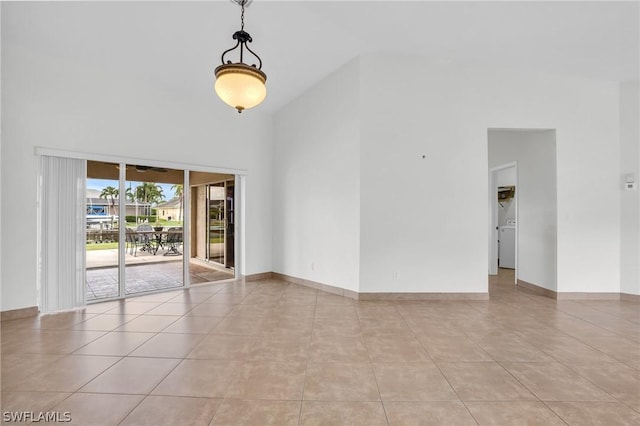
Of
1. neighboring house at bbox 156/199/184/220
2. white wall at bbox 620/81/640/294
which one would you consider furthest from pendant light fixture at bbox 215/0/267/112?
white wall at bbox 620/81/640/294

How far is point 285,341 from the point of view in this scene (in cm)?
310

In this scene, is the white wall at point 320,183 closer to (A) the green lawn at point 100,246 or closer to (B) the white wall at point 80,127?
(B) the white wall at point 80,127

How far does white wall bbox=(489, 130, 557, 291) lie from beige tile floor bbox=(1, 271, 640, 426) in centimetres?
90

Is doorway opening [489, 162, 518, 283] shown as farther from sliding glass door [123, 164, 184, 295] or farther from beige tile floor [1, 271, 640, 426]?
sliding glass door [123, 164, 184, 295]

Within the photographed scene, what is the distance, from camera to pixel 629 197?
4602 mm

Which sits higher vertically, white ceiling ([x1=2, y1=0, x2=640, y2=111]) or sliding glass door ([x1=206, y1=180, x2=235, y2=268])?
white ceiling ([x1=2, y1=0, x2=640, y2=111])

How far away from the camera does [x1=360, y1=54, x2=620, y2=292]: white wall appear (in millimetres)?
4641

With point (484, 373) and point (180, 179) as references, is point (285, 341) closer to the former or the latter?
point (484, 373)

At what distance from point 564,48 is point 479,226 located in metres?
2.64

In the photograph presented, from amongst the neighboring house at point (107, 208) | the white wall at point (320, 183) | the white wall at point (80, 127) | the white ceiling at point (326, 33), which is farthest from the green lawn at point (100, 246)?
the white wall at point (320, 183)

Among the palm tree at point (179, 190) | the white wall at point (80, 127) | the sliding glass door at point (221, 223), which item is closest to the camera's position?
the white wall at point (80, 127)

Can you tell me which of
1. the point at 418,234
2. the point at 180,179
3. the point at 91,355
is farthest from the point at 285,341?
the point at 180,179

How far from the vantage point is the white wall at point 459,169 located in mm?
4641

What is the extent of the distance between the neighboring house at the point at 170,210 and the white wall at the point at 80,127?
2.66 feet
